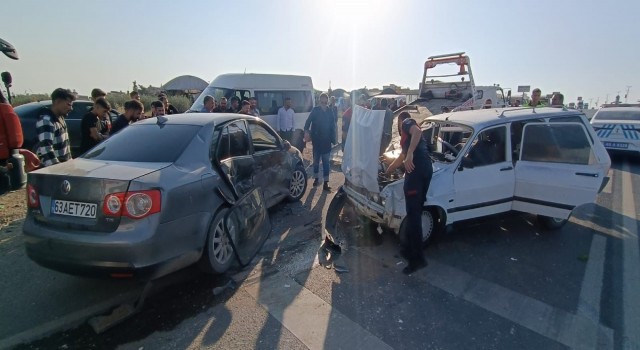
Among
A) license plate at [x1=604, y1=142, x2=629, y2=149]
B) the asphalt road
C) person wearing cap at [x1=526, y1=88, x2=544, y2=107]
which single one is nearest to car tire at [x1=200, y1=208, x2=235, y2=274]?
the asphalt road

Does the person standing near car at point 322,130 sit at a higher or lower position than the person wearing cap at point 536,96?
lower

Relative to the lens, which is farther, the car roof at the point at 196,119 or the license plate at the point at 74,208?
the car roof at the point at 196,119

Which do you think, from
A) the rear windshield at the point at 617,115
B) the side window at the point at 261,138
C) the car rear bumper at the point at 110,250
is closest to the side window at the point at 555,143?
the side window at the point at 261,138

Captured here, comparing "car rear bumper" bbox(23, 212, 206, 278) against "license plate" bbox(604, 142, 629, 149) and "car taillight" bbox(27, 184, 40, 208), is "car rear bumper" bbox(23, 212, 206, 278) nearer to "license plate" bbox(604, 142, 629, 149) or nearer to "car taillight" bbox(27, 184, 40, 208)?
"car taillight" bbox(27, 184, 40, 208)

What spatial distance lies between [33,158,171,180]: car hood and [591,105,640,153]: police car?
11801 millimetres

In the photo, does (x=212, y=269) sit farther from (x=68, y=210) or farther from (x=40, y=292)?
(x=40, y=292)

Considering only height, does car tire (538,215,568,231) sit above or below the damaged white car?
below

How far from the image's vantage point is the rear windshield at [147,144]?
3227 millimetres

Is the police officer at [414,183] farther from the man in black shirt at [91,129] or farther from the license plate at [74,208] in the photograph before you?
the man in black shirt at [91,129]

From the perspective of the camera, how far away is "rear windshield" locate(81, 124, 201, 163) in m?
3.23

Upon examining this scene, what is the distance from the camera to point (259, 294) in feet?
10.6

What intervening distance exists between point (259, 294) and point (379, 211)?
1717 mm

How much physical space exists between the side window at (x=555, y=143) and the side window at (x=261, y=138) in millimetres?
3654

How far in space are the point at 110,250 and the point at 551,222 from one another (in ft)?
17.8
